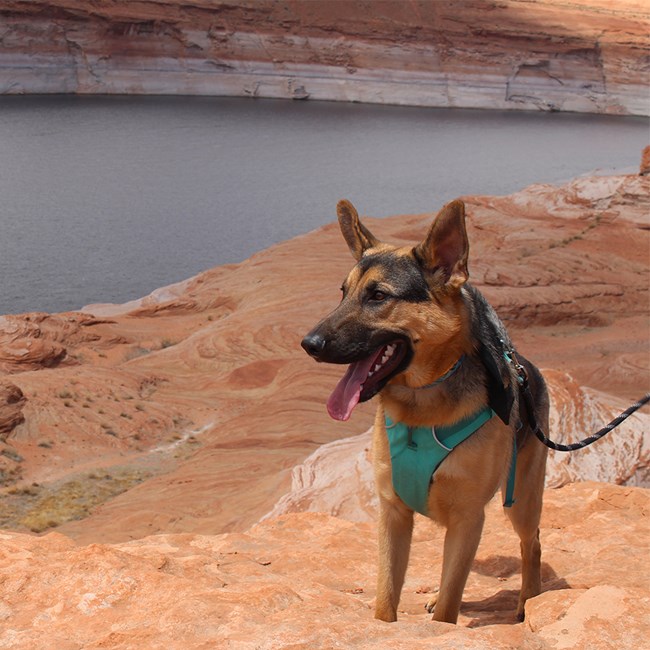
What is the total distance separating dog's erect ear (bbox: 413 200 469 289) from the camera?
137 inches

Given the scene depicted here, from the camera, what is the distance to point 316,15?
70875 millimetres

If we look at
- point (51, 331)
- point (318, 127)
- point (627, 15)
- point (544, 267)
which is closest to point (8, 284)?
point (51, 331)

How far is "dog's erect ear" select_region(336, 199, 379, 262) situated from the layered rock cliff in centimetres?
6513

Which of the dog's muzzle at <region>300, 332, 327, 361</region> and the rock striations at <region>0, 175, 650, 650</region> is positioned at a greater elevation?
the dog's muzzle at <region>300, 332, 327, 361</region>

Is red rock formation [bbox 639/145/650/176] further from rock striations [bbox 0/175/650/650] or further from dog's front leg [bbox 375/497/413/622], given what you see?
dog's front leg [bbox 375/497/413/622]

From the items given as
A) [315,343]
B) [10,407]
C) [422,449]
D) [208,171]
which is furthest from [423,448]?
[208,171]

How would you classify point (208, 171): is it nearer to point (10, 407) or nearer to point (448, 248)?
point (10, 407)

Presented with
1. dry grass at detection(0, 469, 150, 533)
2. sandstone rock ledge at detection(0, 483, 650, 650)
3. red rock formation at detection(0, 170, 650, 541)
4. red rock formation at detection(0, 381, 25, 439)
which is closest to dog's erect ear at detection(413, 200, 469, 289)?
sandstone rock ledge at detection(0, 483, 650, 650)

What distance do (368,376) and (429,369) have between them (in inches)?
10.0

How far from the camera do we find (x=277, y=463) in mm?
13109

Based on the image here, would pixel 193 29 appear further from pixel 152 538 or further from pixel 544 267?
pixel 152 538

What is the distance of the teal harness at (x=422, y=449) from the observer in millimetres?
3695

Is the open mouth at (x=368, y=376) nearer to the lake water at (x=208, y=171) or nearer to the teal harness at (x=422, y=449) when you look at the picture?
the teal harness at (x=422, y=449)

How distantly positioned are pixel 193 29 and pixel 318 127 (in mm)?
18184
